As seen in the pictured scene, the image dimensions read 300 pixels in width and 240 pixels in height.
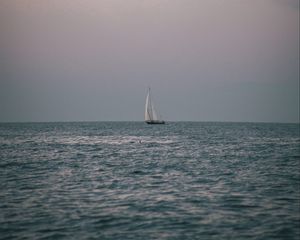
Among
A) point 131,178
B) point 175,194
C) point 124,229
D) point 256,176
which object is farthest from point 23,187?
point 256,176

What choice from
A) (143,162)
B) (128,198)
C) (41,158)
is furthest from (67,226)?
(41,158)

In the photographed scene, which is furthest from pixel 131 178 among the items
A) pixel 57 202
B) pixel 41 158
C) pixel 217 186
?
pixel 41 158

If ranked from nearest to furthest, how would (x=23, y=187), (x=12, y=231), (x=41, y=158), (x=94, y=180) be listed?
(x=12, y=231) < (x=23, y=187) < (x=94, y=180) < (x=41, y=158)

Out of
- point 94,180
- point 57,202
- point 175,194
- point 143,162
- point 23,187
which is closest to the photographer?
point 57,202

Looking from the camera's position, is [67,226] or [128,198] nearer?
[67,226]

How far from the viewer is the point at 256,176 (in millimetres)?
32062

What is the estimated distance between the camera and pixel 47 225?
1762cm

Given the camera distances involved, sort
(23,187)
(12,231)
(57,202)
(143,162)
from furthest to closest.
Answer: (143,162) < (23,187) < (57,202) < (12,231)

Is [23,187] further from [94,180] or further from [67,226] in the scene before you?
[67,226]

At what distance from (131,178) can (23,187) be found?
793 centimetres

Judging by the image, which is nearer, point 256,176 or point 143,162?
point 256,176

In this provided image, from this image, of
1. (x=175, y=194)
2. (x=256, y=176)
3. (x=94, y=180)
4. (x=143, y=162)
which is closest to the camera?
(x=175, y=194)

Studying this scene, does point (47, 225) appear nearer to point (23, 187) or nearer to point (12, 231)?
point (12, 231)

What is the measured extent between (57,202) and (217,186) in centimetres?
1065
